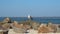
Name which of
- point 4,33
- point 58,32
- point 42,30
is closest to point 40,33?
point 42,30

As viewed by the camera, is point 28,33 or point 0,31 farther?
point 28,33

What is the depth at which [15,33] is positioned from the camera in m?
14.4

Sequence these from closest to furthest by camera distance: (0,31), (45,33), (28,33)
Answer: (0,31) → (45,33) → (28,33)

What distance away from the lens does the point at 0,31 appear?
10.6m

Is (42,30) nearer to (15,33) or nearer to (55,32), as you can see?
(55,32)

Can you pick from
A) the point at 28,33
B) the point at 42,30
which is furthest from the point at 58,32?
the point at 28,33

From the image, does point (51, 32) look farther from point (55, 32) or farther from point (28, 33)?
point (28, 33)

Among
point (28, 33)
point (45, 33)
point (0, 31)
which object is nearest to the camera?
point (0, 31)

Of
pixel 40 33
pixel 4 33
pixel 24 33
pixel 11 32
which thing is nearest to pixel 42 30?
pixel 40 33

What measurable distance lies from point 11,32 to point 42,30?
2185mm

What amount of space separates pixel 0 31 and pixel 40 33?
419cm

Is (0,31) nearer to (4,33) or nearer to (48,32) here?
(4,33)

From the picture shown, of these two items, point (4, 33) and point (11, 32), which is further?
point (11, 32)

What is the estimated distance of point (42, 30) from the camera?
565 inches
